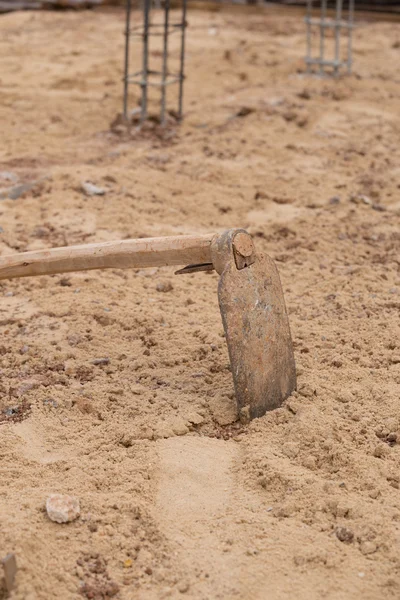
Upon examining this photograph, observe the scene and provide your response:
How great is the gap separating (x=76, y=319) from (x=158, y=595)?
1.74 m

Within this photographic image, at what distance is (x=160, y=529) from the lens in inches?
94.0

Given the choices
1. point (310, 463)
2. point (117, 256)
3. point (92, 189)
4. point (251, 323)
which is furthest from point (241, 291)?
point (92, 189)

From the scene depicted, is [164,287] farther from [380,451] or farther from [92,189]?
[380,451]

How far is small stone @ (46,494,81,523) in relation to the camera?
2.35m

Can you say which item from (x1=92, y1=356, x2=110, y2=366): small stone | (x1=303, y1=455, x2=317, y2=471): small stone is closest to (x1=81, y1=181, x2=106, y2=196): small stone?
(x1=92, y1=356, x2=110, y2=366): small stone

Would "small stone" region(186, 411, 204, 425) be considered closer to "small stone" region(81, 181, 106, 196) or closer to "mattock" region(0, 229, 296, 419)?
"mattock" region(0, 229, 296, 419)

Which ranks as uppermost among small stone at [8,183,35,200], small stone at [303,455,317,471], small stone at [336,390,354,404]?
small stone at [303,455,317,471]

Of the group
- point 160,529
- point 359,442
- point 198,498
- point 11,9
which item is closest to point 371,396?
point 359,442

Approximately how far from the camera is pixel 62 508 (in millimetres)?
2363

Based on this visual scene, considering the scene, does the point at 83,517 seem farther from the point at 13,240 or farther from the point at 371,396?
the point at 13,240

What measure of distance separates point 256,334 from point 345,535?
83cm

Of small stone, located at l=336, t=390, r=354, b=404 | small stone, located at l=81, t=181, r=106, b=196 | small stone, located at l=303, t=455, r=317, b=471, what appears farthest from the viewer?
small stone, located at l=81, t=181, r=106, b=196

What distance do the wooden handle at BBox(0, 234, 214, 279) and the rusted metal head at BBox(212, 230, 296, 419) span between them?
3.4 inches

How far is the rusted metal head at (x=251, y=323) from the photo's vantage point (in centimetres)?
285
